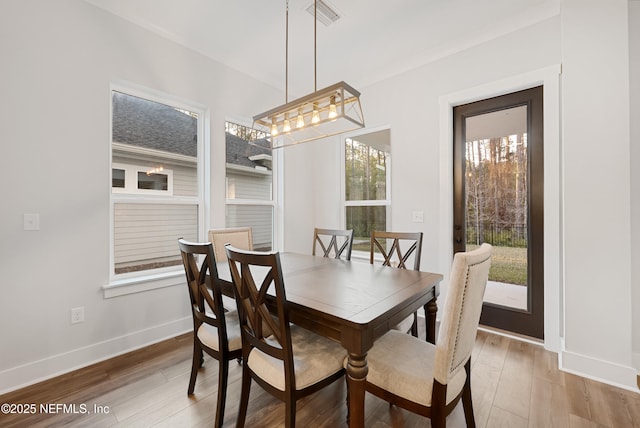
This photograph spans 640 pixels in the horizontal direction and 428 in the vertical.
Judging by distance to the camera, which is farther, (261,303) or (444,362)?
(261,303)

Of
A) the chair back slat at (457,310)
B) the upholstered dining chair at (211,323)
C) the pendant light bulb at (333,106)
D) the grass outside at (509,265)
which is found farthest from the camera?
the grass outside at (509,265)

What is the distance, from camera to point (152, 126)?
269cm

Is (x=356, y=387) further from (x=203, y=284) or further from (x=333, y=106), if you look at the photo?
(x=333, y=106)

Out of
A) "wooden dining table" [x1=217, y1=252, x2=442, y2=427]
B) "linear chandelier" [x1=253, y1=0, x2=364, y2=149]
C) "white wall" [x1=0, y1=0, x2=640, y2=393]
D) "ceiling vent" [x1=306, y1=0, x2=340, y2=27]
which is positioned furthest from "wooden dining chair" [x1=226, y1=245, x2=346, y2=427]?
"ceiling vent" [x1=306, y1=0, x2=340, y2=27]

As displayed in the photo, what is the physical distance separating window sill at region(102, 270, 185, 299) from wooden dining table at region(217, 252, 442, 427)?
0.82 meters

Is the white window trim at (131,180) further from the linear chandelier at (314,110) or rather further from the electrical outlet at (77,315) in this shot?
the linear chandelier at (314,110)

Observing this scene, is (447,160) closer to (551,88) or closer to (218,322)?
(551,88)

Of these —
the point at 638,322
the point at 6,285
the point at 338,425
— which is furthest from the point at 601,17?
the point at 6,285

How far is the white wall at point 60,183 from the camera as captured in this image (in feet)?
6.28

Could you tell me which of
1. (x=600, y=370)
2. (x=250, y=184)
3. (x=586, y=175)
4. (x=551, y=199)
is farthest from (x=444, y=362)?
(x=250, y=184)

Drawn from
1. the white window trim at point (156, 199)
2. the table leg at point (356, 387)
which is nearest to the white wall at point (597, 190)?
the table leg at point (356, 387)

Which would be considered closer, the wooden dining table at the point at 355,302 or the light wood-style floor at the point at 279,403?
the wooden dining table at the point at 355,302

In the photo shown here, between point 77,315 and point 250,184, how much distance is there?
2022mm

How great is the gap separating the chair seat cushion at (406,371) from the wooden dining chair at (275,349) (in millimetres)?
194
